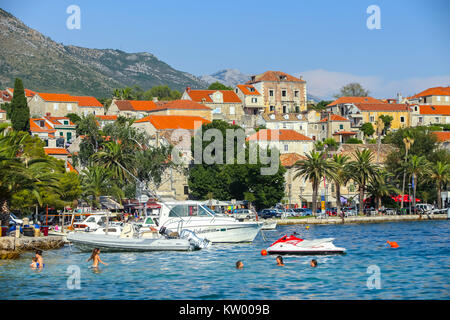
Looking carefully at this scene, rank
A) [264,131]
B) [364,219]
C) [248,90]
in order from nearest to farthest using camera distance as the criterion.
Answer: [364,219] < [264,131] < [248,90]

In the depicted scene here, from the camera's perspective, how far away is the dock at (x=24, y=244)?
47.6 meters

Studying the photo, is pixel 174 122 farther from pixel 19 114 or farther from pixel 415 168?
pixel 415 168

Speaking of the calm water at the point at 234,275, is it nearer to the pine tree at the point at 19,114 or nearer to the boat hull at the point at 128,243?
the boat hull at the point at 128,243

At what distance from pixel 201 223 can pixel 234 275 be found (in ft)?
46.2

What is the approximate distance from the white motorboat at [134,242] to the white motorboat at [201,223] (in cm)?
333

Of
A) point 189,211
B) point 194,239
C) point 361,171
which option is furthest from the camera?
point 361,171

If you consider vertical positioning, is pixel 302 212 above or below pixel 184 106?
below

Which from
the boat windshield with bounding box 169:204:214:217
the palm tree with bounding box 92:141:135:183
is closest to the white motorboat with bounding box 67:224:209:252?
the boat windshield with bounding box 169:204:214:217

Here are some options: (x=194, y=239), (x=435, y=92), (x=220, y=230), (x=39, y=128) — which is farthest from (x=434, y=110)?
(x=194, y=239)

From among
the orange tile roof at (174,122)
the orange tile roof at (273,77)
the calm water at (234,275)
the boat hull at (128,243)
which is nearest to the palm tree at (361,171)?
the orange tile roof at (174,122)

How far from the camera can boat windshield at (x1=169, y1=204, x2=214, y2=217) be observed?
179ft

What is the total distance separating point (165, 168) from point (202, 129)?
29.3 ft

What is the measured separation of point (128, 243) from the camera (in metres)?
49.1
